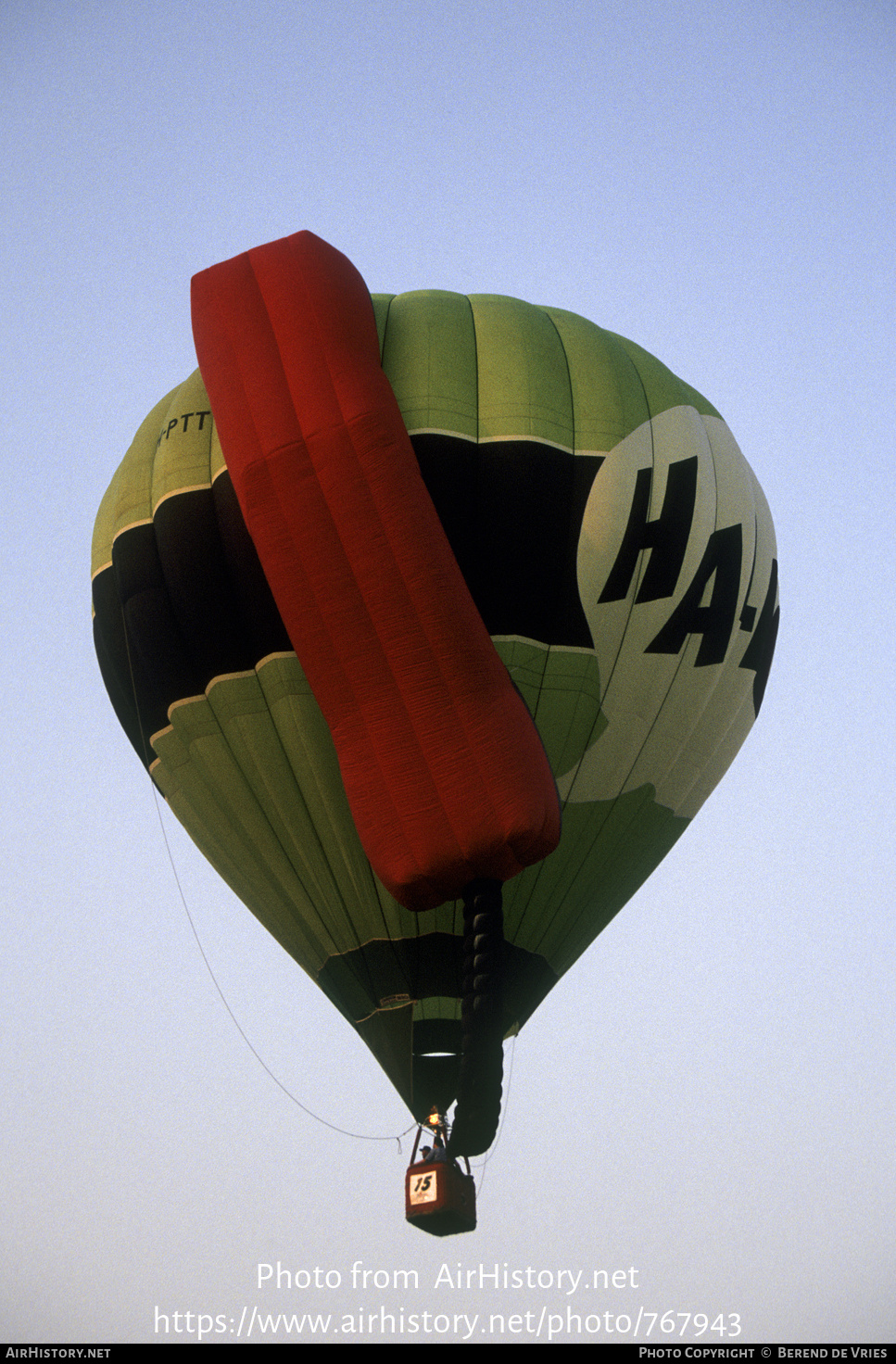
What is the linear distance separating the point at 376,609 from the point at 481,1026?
2346 mm

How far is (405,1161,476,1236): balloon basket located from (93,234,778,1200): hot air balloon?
850 mm

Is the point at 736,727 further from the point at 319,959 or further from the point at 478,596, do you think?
the point at 319,959

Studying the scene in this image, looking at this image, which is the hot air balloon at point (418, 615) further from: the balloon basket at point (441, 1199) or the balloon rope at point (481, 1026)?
the balloon basket at point (441, 1199)

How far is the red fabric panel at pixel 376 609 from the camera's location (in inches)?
348

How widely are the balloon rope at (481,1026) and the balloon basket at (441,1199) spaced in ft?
2.57

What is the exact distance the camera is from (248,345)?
9.89m

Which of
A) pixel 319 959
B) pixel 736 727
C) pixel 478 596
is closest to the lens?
pixel 478 596

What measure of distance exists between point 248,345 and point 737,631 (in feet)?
12.8

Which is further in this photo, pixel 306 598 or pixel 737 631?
pixel 737 631

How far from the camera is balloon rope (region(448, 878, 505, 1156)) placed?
8812 mm

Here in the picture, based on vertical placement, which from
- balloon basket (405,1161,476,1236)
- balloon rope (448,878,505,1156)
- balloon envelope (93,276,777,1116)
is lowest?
balloon basket (405,1161,476,1236)

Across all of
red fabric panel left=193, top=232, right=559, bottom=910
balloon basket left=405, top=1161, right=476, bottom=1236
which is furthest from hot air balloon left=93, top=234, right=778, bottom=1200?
balloon basket left=405, top=1161, right=476, bottom=1236

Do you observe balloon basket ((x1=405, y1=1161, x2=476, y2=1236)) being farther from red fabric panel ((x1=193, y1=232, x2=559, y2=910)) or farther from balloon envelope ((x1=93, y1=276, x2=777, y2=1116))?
Answer: red fabric panel ((x1=193, y1=232, x2=559, y2=910))

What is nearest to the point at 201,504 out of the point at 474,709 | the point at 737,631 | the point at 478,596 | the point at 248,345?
the point at 248,345
